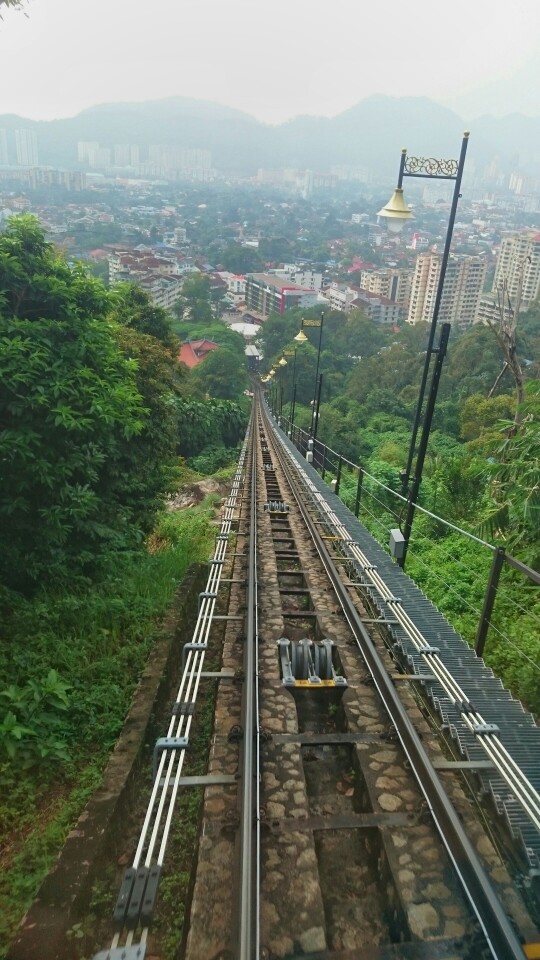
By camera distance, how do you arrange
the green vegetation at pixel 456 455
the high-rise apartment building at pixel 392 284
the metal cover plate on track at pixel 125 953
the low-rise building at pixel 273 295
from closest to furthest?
the metal cover plate on track at pixel 125 953 < the green vegetation at pixel 456 455 < the low-rise building at pixel 273 295 < the high-rise apartment building at pixel 392 284

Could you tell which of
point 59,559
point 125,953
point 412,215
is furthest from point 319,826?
point 412,215

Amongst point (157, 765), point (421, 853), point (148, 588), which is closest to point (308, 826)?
point (421, 853)

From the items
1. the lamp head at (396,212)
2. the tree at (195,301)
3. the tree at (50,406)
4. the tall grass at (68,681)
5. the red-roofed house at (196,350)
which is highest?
the lamp head at (396,212)

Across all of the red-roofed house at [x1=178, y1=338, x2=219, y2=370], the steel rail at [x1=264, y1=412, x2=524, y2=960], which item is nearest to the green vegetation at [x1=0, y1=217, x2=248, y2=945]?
the steel rail at [x1=264, y1=412, x2=524, y2=960]

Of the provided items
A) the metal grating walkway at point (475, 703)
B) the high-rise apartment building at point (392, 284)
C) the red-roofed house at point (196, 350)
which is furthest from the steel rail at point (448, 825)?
the high-rise apartment building at point (392, 284)

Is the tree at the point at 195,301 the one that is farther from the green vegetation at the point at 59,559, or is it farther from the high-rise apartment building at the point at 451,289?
the green vegetation at the point at 59,559

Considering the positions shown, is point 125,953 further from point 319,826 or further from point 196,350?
point 196,350

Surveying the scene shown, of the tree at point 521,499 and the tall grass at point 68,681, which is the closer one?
the tall grass at point 68,681
